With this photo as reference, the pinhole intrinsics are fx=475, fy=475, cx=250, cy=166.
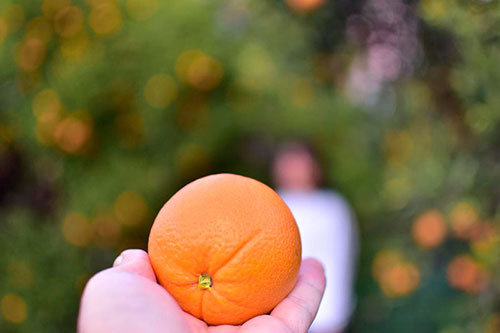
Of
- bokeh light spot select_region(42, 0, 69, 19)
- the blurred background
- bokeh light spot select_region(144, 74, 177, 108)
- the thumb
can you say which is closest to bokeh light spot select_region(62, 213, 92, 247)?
the blurred background

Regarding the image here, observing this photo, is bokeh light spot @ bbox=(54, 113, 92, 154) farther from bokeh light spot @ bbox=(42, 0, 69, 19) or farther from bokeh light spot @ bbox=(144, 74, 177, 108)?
bokeh light spot @ bbox=(42, 0, 69, 19)

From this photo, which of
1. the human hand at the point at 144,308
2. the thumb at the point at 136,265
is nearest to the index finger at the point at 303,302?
the human hand at the point at 144,308

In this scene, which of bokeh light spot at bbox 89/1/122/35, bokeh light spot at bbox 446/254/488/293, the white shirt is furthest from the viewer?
bokeh light spot at bbox 89/1/122/35

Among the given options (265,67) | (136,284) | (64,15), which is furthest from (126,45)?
(136,284)

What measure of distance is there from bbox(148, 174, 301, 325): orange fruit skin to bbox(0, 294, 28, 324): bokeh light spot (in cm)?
166

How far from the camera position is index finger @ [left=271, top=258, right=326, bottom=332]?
0.94 m

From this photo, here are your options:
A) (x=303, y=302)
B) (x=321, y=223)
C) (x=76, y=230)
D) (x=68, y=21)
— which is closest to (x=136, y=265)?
(x=303, y=302)

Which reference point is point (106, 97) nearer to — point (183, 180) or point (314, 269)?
point (183, 180)

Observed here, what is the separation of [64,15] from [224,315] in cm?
212

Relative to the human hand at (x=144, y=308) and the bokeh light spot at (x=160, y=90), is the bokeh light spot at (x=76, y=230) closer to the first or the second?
the bokeh light spot at (x=160, y=90)

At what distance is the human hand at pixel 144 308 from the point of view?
0.81m

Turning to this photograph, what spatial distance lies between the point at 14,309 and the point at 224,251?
1847mm

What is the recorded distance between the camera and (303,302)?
991mm

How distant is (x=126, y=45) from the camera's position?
233 centimetres
